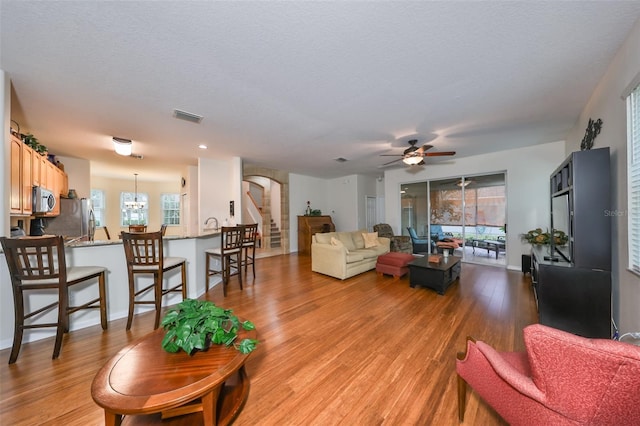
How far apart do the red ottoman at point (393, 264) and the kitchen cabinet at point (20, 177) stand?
517 cm

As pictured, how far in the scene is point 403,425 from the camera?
4.38 ft

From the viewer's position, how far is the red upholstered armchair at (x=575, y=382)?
28.5 inches

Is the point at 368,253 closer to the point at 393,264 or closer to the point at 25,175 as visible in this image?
the point at 393,264

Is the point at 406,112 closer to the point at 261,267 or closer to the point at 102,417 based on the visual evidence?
the point at 102,417

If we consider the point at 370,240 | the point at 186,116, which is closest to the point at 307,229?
the point at 370,240

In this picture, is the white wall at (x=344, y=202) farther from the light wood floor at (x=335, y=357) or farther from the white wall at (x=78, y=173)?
the white wall at (x=78, y=173)

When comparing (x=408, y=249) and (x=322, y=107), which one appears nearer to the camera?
(x=322, y=107)

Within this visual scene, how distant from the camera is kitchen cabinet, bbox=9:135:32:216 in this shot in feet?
8.02

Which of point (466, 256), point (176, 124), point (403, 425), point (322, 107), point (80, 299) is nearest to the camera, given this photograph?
point (403, 425)

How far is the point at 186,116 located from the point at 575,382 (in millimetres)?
3954

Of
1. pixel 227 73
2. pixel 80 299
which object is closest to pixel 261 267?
pixel 80 299

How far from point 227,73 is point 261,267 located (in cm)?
413

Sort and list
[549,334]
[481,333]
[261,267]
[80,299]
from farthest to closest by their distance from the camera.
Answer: [261,267] < [80,299] < [481,333] < [549,334]

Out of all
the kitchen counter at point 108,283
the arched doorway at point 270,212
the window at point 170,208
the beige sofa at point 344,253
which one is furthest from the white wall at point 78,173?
the beige sofa at point 344,253
